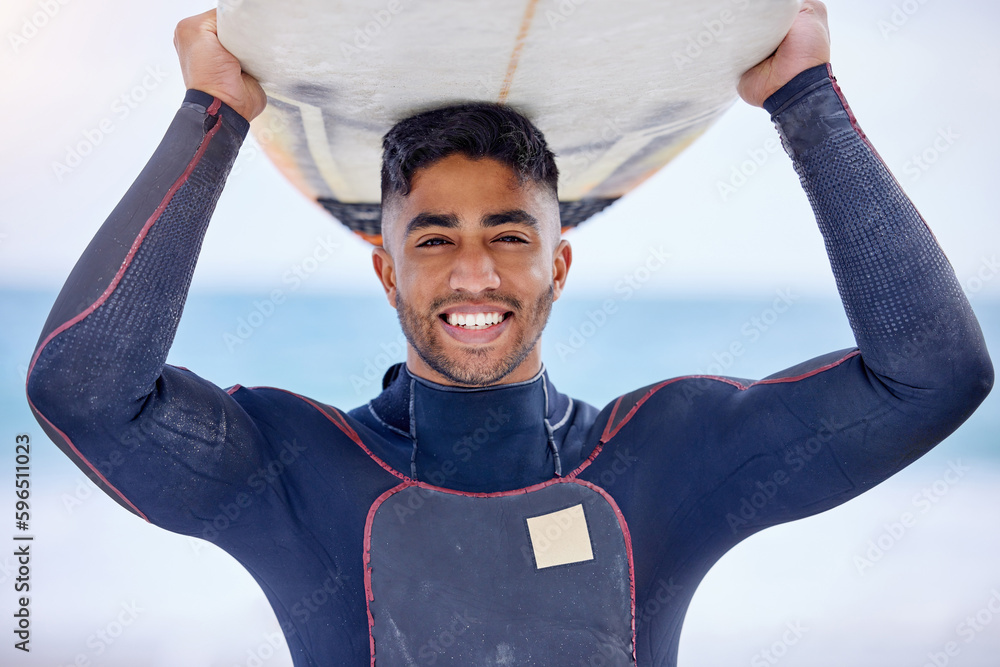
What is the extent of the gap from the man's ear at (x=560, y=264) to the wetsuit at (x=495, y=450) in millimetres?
220

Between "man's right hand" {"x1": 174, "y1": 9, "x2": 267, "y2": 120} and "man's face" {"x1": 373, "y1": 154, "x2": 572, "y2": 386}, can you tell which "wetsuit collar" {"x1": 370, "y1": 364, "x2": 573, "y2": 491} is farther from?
"man's right hand" {"x1": 174, "y1": 9, "x2": 267, "y2": 120}

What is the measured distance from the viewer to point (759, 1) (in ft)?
3.51

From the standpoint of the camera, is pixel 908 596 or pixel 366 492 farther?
pixel 908 596

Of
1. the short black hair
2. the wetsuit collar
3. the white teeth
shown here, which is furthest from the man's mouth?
the short black hair

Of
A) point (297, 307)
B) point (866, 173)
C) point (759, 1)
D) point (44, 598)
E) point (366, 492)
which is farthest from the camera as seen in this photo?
point (297, 307)

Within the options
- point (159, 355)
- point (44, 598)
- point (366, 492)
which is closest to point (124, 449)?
point (159, 355)

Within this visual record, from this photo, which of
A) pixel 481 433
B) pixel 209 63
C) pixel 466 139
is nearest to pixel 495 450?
pixel 481 433

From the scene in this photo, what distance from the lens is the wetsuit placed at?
114 cm

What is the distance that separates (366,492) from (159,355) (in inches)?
15.8

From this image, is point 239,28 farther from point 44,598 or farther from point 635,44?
point 44,598

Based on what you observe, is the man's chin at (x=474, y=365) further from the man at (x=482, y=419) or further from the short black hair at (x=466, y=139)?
the short black hair at (x=466, y=139)

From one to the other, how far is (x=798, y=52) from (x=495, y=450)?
788mm

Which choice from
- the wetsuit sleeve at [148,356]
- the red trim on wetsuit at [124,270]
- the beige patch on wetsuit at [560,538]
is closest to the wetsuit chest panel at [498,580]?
the beige patch on wetsuit at [560,538]

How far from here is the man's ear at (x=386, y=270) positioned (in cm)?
154
